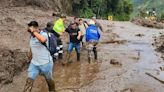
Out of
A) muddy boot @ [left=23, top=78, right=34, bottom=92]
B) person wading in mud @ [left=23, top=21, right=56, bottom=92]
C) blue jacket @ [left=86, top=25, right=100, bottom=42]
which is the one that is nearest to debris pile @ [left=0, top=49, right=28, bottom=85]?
muddy boot @ [left=23, top=78, right=34, bottom=92]

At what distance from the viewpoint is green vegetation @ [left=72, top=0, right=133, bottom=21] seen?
4934cm

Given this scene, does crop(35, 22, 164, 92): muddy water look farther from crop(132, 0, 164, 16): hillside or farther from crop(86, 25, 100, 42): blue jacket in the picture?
crop(132, 0, 164, 16): hillside

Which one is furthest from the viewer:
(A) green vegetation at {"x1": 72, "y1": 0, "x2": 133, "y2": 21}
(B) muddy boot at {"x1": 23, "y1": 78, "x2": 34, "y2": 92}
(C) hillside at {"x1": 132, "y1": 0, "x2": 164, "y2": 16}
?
(C) hillside at {"x1": 132, "y1": 0, "x2": 164, "y2": 16}

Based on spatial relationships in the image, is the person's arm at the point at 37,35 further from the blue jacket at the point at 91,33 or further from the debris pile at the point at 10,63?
the blue jacket at the point at 91,33

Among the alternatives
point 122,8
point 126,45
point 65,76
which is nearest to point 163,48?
point 126,45

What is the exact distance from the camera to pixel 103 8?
5591cm

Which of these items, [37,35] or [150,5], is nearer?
[37,35]

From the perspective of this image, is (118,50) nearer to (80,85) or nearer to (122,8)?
(80,85)

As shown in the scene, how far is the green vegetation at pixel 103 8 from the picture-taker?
49344mm

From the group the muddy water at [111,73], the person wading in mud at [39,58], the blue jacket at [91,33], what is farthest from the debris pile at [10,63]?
the blue jacket at [91,33]

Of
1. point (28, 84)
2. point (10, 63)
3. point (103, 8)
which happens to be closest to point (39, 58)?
point (28, 84)

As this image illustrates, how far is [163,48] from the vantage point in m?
19.6

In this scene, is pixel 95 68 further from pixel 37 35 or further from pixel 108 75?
pixel 37 35

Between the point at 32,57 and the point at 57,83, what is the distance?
2530mm
